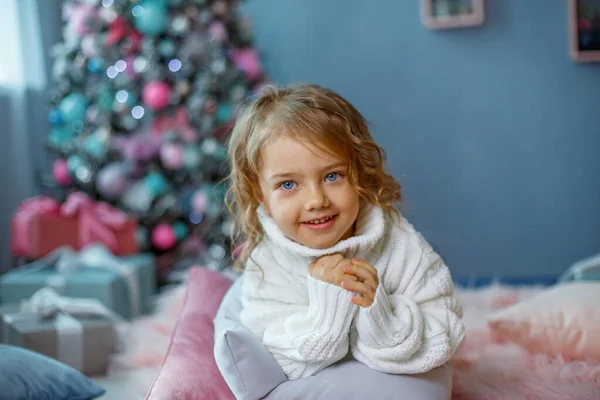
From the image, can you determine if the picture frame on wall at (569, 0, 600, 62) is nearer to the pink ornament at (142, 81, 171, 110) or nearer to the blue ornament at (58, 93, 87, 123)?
the pink ornament at (142, 81, 171, 110)

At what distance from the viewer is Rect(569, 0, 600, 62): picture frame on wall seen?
9.68ft

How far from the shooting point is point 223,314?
1292 mm

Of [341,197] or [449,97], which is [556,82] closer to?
[449,97]

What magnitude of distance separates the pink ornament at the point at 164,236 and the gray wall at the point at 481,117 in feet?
3.59

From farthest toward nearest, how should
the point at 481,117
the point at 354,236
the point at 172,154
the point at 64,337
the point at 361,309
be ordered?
the point at 481,117
the point at 172,154
the point at 64,337
the point at 354,236
the point at 361,309

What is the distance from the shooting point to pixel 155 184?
9.10ft

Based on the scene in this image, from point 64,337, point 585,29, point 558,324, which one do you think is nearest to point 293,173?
point 558,324

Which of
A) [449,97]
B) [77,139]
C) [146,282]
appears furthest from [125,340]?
[449,97]

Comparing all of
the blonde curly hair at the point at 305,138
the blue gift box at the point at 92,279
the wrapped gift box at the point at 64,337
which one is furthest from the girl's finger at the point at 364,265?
the blue gift box at the point at 92,279

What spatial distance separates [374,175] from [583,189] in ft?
7.36

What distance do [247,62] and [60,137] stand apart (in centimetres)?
93

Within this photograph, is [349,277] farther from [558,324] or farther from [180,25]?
[180,25]

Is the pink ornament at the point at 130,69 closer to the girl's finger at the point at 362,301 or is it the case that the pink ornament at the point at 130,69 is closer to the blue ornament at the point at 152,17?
the blue ornament at the point at 152,17

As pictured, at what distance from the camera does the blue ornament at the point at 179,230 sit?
2.81 meters
